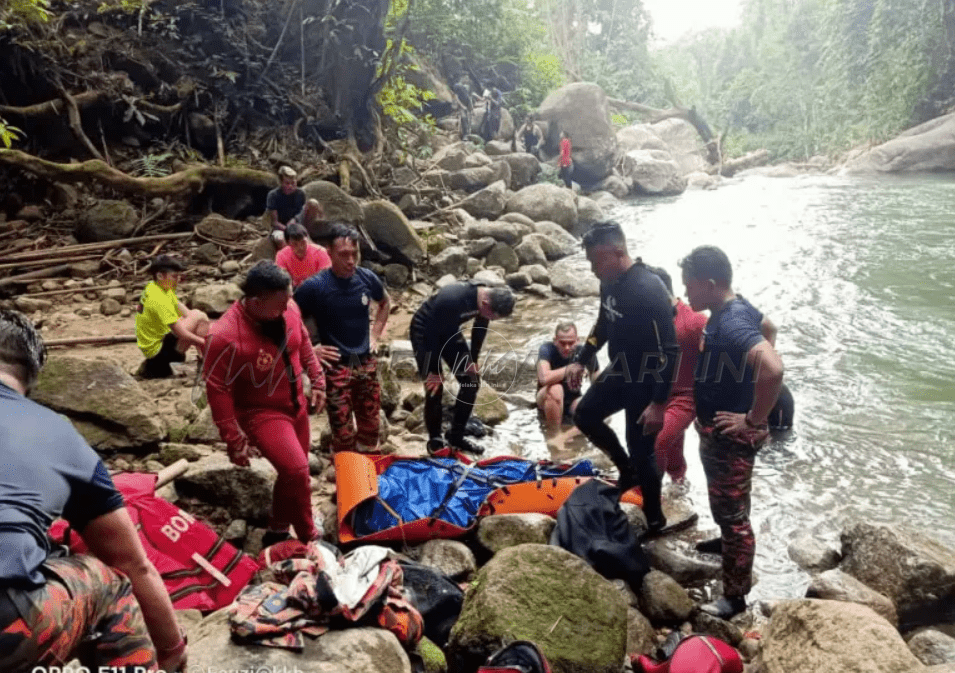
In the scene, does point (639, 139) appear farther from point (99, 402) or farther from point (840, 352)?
point (99, 402)

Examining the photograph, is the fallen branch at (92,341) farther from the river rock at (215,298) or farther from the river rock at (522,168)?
the river rock at (522,168)

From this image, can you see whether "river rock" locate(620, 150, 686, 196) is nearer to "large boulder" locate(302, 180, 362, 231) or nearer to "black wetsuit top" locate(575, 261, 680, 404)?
"large boulder" locate(302, 180, 362, 231)

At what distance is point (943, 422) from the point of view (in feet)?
19.8

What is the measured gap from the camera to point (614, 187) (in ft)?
74.4

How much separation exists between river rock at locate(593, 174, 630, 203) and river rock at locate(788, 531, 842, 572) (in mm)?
19057

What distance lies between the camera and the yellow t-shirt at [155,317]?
18.3ft

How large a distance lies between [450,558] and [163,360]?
365 cm

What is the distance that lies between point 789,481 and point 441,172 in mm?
12857

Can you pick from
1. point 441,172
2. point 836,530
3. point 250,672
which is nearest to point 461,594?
point 250,672

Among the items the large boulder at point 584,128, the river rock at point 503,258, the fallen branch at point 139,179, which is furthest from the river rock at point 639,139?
the fallen branch at point 139,179

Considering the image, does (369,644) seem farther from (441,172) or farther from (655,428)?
(441,172)

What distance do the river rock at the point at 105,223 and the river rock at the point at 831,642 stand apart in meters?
9.64

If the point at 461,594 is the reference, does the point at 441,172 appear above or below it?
above

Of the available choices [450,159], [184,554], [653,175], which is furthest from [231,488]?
[653,175]
